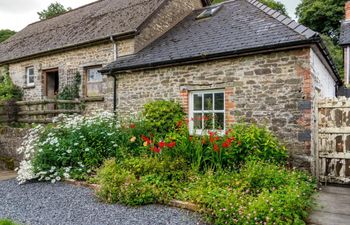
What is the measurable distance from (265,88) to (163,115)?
9.87ft

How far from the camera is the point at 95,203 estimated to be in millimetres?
5066

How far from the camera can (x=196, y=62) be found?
8148mm

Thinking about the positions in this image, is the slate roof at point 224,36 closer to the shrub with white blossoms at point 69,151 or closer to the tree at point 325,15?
the shrub with white blossoms at point 69,151

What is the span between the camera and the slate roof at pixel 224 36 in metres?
7.09

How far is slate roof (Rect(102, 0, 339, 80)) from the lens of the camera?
709 centimetres

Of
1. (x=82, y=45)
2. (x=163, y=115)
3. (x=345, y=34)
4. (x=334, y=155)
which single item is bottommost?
(x=334, y=155)

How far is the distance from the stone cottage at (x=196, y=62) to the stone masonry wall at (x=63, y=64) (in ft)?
0.15

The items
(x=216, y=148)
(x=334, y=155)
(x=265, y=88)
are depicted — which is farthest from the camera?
(x=265, y=88)

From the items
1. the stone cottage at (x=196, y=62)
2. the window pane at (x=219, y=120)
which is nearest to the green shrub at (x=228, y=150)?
the stone cottage at (x=196, y=62)

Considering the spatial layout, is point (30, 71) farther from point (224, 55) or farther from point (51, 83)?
point (224, 55)

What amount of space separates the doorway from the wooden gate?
40.2 ft

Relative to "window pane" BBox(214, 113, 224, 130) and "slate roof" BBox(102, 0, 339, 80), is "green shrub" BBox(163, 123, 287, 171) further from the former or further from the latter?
"slate roof" BBox(102, 0, 339, 80)

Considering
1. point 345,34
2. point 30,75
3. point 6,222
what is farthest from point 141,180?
point 345,34

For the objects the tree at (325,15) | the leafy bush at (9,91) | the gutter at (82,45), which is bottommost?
the leafy bush at (9,91)
